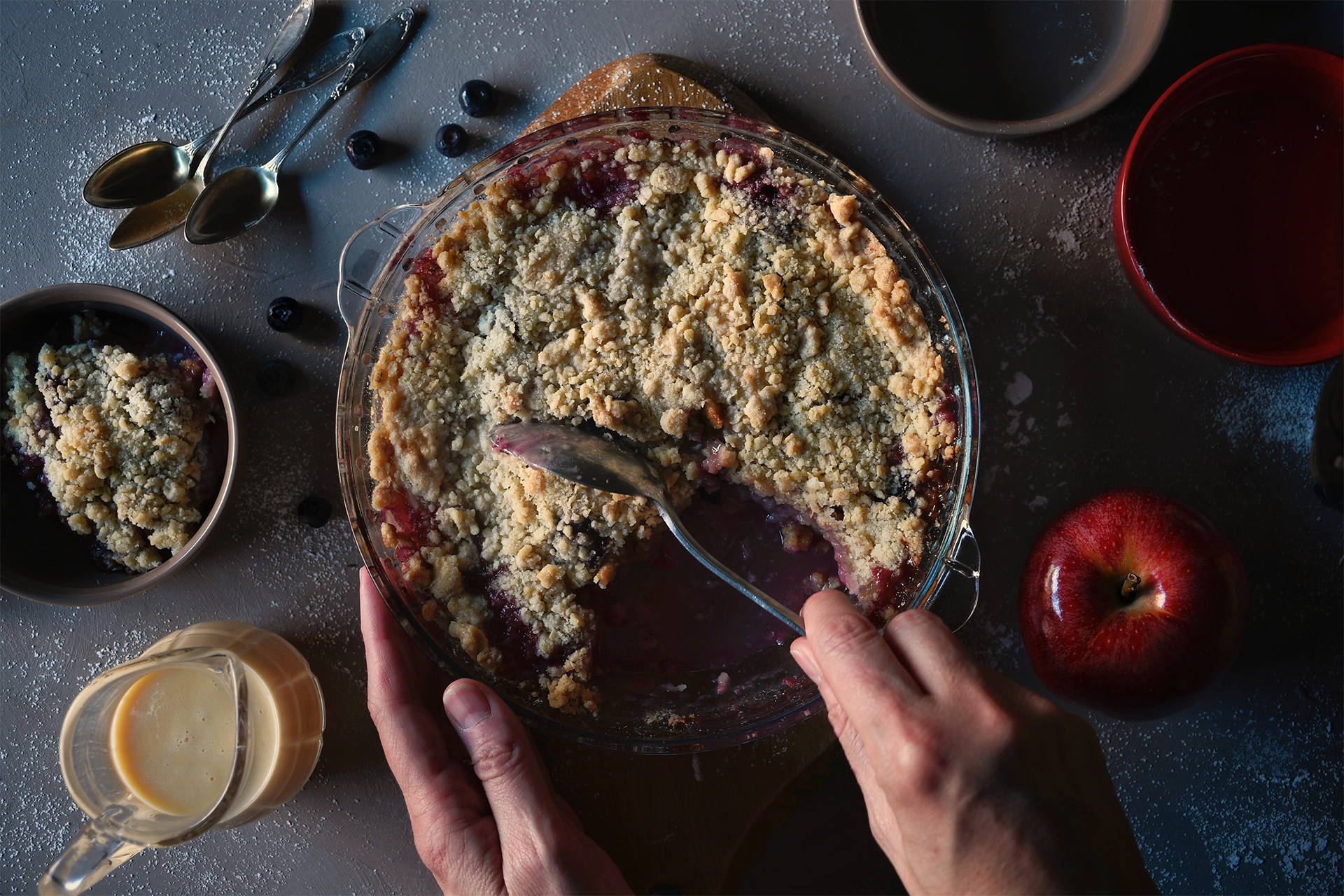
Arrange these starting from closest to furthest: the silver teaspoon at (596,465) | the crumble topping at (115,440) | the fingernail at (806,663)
Result: 1. the fingernail at (806,663)
2. the silver teaspoon at (596,465)
3. the crumble topping at (115,440)

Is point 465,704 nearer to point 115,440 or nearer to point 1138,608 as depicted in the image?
point 115,440

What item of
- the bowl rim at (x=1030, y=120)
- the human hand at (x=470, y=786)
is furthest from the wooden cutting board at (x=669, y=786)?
the bowl rim at (x=1030, y=120)

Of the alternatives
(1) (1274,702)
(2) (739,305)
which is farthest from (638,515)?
(1) (1274,702)

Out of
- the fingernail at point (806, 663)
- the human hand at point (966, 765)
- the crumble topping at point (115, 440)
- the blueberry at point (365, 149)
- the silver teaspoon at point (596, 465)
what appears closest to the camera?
the human hand at point (966, 765)

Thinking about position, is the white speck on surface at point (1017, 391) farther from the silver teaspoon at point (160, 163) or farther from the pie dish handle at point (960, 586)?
the silver teaspoon at point (160, 163)

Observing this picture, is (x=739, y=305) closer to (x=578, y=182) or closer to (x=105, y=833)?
(x=578, y=182)

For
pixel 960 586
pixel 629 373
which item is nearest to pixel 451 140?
pixel 629 373

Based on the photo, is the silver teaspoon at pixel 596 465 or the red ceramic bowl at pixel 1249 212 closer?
the silver teaspoon at pixel 596 465
